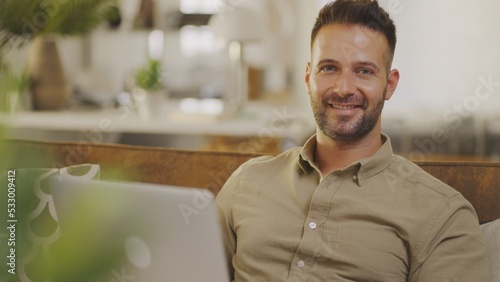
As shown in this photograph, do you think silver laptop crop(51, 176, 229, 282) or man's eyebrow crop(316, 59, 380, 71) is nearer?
silver laptop crop(51, 176, 229, 282)

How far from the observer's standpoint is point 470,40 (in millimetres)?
5074

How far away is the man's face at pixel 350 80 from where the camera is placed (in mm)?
1484

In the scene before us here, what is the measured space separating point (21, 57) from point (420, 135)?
8.46 ft

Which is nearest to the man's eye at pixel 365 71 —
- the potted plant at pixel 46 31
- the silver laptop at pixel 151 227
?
the silver laptop at pixel 151 227

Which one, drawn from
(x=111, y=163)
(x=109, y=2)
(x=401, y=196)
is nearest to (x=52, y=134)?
(x=109, y=2)

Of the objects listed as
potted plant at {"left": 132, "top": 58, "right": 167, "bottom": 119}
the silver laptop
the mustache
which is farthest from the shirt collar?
potted plant at {"left": 132, "top": 58, "right": 167, "bottom": 119}

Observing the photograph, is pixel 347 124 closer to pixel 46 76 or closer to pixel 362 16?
pixel 362 16

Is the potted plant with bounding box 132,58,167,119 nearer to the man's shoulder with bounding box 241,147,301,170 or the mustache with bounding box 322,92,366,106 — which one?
the man's shoulder with bounding box 241,147,301,170

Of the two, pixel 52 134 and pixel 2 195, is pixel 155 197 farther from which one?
pixel 52 134

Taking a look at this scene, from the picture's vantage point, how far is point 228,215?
157 cm

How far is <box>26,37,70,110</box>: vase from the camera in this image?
3568mm

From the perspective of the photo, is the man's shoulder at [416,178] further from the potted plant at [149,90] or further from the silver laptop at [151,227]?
the potted plant at [149,90]

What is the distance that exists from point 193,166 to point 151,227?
3.48 feet

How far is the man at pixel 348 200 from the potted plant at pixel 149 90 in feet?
6.05
